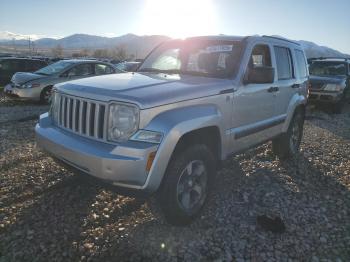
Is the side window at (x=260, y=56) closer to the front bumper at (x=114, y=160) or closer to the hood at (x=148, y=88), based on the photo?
the hood at (x=148, y=88)

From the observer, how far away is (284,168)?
5906mm

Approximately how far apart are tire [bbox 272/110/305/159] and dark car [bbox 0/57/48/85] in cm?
→ 1268

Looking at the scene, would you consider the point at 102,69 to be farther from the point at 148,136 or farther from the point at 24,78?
the point at 148,136

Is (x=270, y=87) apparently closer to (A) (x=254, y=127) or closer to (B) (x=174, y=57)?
(A) (x=254, y=127)

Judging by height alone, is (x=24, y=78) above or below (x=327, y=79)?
below

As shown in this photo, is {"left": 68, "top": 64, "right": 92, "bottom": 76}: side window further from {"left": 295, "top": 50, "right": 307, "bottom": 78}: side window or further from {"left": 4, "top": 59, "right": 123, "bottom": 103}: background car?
{"left": 295, "top": 50, "right": 307, "bottom": 78}: side window

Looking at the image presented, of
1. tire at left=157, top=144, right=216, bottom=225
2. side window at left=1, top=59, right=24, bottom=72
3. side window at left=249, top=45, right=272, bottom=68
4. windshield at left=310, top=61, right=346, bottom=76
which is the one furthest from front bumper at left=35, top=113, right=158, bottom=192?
side window at left=1, top=59, right=24, bottom=72

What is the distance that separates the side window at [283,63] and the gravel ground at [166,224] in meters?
1.60

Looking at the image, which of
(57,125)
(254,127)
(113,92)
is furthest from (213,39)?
(57,125)

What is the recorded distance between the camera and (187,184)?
3600 mm

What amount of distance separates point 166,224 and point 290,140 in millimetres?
3404

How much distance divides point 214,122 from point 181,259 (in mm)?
1431

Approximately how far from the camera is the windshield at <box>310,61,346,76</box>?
1365 centimetres

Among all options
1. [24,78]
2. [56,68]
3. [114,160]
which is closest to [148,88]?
[114,160]
